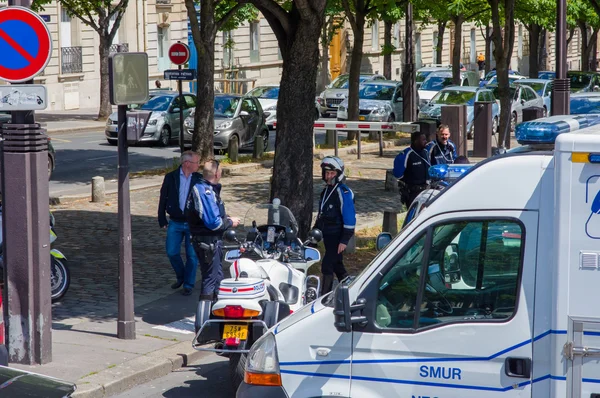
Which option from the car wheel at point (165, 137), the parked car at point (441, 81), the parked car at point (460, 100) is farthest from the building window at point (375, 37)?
the car wheel at point (165, 137)

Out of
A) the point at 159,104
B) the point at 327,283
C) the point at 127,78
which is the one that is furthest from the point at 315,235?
the point at 159,104

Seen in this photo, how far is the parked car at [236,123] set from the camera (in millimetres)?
25766

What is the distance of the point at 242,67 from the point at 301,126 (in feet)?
128

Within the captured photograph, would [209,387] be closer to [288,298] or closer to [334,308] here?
[288,298]

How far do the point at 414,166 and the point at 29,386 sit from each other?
9.21 meters

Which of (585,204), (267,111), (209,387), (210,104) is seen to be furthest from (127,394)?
(267,111)

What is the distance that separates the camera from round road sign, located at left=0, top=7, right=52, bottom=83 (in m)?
8.34

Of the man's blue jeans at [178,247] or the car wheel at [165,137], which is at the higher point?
the car wheel at [165,137]

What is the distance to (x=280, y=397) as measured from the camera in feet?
19.0

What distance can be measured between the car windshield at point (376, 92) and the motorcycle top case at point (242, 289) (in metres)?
25.0

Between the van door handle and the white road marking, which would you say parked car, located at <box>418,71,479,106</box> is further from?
the van door handle

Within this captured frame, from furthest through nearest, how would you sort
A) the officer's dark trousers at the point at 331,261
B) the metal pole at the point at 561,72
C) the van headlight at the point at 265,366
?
1. the metal pole at the point at 561,72
2. the officer's dark trousers at the point at 331,261
3. the van headlight at the point at 265,366

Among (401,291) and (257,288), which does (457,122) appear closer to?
(257,288)

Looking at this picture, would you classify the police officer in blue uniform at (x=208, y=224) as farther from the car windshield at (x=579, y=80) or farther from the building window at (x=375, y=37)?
the building window at (x=375, y=37)
